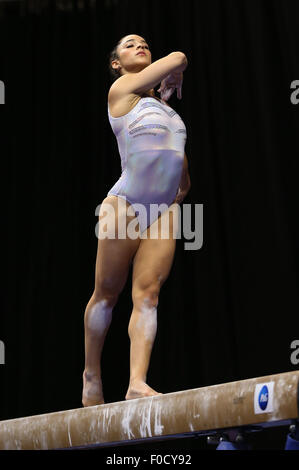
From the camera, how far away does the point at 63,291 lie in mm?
4395

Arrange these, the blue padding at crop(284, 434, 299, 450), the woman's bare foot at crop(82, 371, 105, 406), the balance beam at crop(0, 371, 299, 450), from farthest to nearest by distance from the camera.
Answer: the woman's bare foot at crop(82, 371, 105, 406)
the blue padding at crop(284, 434, 299, 450)
the balance beam at crop(0, 371, 299, 450)

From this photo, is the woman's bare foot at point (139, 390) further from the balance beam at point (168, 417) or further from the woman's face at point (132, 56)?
the woman's face at point (132, 56)

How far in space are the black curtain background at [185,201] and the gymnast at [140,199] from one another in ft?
4.07

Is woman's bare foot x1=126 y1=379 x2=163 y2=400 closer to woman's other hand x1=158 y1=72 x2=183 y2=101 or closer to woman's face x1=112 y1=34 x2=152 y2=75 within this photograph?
woman's other hand x1=158 y1=72 x2=183 y2=101

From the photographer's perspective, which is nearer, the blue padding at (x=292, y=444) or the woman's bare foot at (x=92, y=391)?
the blue padding at (x=292, y=444)

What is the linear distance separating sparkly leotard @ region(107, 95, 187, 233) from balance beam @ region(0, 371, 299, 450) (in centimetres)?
80

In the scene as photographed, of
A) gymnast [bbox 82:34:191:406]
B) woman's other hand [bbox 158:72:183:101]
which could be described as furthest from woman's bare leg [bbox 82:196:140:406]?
woman's other hand [bbox 158:72:183:101]

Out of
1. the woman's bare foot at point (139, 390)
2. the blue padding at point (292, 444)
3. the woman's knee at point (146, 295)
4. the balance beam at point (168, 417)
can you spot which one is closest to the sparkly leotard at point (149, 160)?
the woman's knee at point (146, 295)

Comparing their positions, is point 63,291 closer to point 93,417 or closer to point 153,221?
point 153,221

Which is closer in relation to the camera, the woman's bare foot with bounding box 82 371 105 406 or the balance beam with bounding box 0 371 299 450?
Result: the balance beam with bounding box 0 371 299 450

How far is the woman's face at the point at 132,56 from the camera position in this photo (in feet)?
9.48

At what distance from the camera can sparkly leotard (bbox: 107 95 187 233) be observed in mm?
2627
